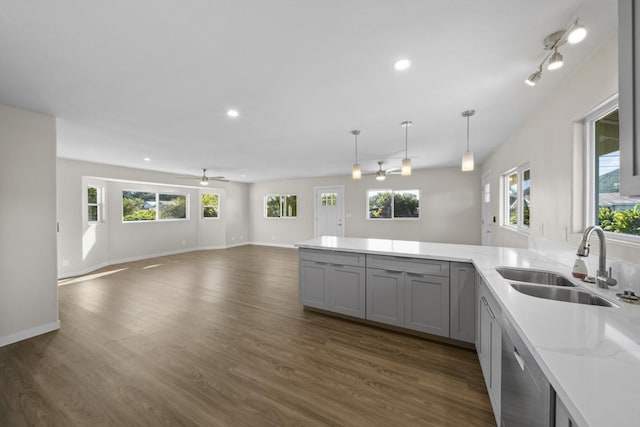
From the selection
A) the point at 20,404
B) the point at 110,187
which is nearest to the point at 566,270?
the point at 20,404

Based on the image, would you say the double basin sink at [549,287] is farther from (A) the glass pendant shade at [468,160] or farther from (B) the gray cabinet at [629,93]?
(A) the glass pendant shade at [468,160]

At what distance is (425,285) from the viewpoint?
95.0 inches

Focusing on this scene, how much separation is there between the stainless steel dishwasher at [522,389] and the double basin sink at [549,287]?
475 millimetres

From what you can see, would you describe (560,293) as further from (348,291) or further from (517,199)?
(517,199)

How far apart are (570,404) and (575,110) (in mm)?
2391

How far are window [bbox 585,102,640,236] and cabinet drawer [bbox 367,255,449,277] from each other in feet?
3.71

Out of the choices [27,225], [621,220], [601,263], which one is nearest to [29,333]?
[27,225]

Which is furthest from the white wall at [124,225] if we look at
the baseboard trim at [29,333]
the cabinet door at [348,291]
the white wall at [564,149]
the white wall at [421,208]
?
the white wall at [564,149]

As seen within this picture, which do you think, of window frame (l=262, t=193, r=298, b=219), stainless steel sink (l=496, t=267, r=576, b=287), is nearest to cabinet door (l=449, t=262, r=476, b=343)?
stainless steel sink (l=496, t=267, r=576, b=287)

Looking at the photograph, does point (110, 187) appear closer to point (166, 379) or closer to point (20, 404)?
point (20, 404)

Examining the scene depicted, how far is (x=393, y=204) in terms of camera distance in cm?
720

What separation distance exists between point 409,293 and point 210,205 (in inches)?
298

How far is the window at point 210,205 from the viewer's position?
8219mm

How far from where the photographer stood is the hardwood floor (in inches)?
62.8
